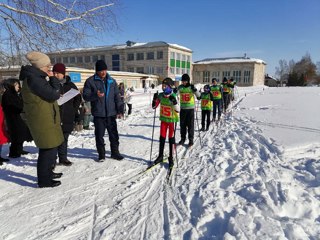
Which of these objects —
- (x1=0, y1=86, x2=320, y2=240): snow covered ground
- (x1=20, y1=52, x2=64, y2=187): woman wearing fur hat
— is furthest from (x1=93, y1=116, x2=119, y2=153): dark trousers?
(x1=20, y1=52, x2=64, y2=187): woman wearing fur hat

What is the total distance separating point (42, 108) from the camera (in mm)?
3529

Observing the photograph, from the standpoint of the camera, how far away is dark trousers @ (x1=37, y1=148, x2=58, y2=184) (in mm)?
3738

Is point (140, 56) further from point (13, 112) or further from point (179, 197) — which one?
point (179, 197)

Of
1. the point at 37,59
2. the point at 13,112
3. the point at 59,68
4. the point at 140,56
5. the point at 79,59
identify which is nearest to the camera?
the point at 37,59

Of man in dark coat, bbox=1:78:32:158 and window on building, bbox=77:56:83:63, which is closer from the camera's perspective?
man in dark coat, bbox=1:78:32:158

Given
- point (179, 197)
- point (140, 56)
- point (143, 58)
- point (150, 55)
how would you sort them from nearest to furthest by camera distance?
point (179, 197) < point (150, 55) < point (143, 58) < point (140, 56)

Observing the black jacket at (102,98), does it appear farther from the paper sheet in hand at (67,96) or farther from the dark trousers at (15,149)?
the dark trousers at (15,149)

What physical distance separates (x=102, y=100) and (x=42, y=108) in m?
1.54

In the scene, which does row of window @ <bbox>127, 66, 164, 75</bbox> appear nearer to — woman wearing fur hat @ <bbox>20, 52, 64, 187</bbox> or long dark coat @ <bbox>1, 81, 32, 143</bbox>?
long dark coat @ <bbox>1, 81, 32, 143</bbox>

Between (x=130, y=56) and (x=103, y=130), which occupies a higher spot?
(x=130, y=56)

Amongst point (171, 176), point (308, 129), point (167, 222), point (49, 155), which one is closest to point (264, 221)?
point (167, 222)

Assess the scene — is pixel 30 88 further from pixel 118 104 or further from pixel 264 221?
pixel 264 221

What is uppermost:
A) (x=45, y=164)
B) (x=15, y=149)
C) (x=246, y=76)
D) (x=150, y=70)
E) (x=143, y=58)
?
(x=143, y=58)

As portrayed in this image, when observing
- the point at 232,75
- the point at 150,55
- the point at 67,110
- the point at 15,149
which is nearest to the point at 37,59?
the point at 67,110
